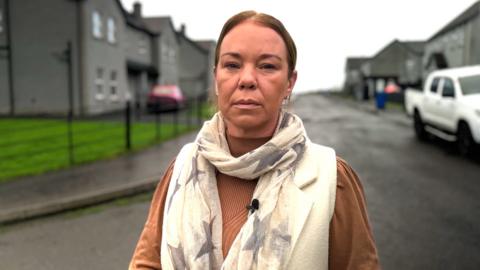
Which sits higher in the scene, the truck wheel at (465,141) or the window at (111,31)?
the window at (111,31)

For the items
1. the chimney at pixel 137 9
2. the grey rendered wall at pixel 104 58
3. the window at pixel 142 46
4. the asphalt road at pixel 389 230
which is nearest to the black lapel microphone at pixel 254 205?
the asphalt road at pixel 389 230

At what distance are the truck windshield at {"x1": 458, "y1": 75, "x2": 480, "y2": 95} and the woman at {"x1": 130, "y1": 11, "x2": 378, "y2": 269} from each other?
11919 millimetres

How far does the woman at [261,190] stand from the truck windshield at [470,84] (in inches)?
469

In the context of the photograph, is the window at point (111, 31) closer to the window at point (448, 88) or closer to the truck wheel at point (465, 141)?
the window at point (448, 88)

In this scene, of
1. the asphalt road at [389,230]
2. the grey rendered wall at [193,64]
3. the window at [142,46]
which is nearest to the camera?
the asphalt road at [389,230]

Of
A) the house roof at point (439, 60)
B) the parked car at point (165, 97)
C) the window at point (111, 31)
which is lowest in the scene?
the parked car at point (165, 97)

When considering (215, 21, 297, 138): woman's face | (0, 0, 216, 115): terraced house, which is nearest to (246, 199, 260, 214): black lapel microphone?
(215, 21, 297, 138): woman's face

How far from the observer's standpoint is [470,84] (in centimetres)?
1266

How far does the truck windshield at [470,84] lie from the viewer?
1244 centimetres

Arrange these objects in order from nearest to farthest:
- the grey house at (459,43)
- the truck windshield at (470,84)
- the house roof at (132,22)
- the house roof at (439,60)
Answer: the truck windshield at (470,84) → the house roof at (132,22) → the grey house at (459,43) → the house roof at (439,60)

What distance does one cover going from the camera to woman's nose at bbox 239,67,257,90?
1750mm

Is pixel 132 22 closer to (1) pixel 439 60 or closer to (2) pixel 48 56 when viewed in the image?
(2) pixel 48 56

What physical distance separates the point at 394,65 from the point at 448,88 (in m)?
67.3

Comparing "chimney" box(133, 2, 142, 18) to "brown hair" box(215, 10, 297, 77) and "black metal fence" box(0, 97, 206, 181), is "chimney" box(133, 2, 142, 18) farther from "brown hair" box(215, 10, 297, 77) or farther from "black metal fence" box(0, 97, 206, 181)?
"brown hair" box(215, 10, 297, 77)
